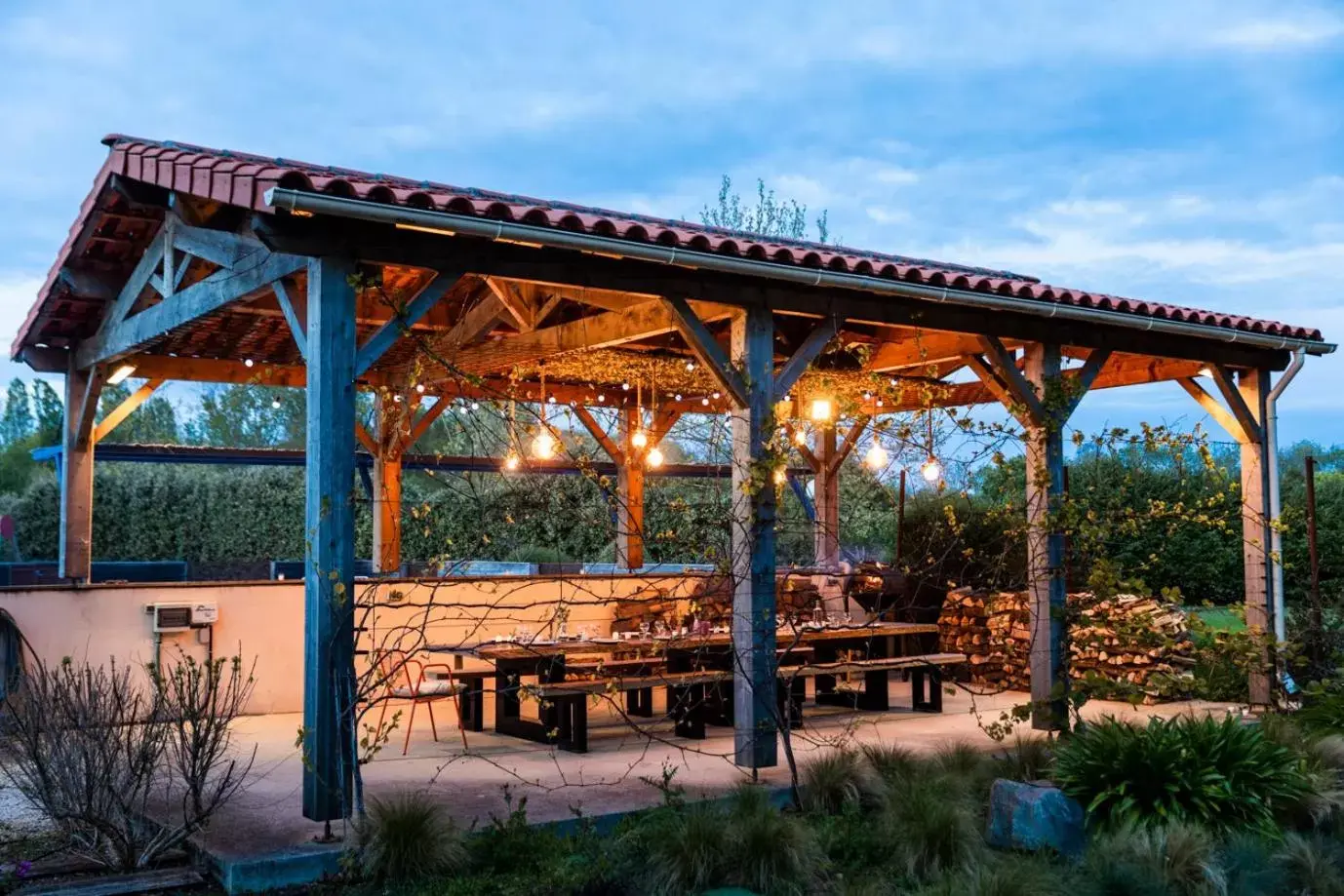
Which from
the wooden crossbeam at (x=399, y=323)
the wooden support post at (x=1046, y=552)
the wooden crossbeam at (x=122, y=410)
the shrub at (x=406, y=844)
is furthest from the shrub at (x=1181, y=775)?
the wooden crossbeam at (x=122, y=410)

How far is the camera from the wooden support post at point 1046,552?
8.55 meters

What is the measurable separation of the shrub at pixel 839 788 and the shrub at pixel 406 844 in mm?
1924

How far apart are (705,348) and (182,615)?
15.3ft

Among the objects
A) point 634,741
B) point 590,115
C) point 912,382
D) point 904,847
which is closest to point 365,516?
point 912,382

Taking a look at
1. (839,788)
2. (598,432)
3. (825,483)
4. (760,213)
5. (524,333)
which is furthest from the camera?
(760,213)

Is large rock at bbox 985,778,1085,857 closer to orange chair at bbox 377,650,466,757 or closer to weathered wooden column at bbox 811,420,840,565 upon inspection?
orange chair at bbox 377,650,466,757

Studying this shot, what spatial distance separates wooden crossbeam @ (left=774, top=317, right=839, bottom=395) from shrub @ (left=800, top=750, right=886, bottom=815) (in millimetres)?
2048

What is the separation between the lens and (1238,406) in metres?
10.0

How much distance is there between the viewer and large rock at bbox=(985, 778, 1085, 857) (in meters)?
5.91

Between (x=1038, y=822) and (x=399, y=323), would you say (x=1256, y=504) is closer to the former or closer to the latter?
(x=1038, y=822)

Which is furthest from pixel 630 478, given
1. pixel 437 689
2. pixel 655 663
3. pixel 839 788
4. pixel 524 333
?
pixel 839 788

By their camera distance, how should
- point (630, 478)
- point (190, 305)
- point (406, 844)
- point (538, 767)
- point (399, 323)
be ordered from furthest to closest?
1. point (630, 478)
2. point (190, 305)
3. point (538, 767)
4. point (399, 323)
5. point (406, 844)

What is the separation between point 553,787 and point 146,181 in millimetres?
4094

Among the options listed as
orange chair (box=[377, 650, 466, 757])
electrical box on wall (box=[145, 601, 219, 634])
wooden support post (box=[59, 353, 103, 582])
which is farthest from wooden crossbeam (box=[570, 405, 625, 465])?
wooden support post (box=[59, 353, 103, 582])
